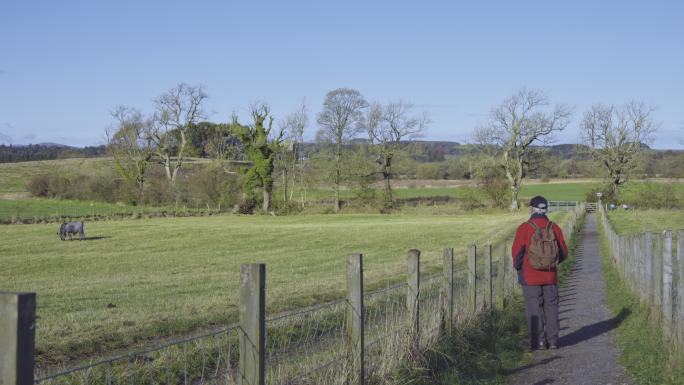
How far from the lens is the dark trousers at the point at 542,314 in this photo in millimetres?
10297

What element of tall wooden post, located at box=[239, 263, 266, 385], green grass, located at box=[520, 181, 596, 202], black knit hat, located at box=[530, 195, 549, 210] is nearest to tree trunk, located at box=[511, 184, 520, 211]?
green grass, located at box=[520, 181, 596, 202]

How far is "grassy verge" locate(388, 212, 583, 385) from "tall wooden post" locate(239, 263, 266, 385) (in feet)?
7.88

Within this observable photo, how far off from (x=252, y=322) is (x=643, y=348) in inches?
259

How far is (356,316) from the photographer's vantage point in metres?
6.84

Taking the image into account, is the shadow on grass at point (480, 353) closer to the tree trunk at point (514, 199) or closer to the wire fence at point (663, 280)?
the wire fence at point (663, 280)

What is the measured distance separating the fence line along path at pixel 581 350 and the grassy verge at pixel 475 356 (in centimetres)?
26

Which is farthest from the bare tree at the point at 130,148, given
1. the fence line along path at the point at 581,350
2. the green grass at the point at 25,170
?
the fence line along path at the point at 581,350

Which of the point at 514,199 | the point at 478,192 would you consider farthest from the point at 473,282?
the point at 478,192

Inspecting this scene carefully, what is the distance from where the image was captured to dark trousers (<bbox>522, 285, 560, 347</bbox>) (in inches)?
405

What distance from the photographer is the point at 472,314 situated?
35.1 feet

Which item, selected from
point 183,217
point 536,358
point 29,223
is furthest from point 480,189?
point 536,358

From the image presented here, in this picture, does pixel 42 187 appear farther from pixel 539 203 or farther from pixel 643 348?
pixel 643 348

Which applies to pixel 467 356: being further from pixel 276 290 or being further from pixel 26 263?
pixel 26 263

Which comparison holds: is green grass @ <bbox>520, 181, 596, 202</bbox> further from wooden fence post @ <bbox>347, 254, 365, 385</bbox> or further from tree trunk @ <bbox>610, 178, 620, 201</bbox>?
wooden fence post @ <bbox>347, 254, 365, 385</bbox>
